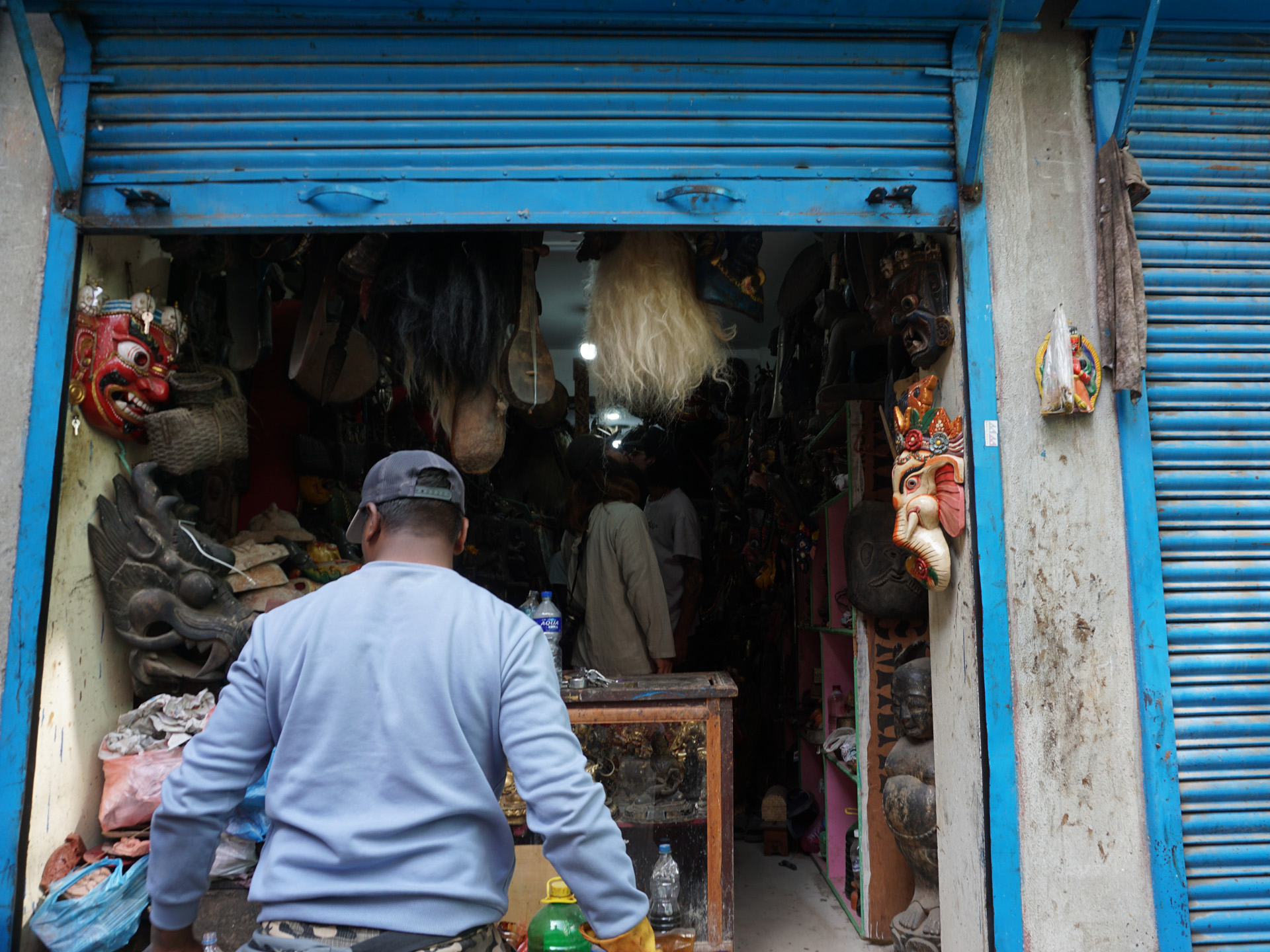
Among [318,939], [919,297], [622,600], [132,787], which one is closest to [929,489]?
[919,297]

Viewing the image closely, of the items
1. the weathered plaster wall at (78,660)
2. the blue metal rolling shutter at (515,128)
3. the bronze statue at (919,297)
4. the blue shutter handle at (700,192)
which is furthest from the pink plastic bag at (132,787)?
the bronze statue at (919,297)

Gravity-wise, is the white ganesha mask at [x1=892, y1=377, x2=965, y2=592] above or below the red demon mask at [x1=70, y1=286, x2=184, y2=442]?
below

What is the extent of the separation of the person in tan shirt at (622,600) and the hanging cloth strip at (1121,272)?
7.42 ft

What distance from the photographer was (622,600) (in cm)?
399

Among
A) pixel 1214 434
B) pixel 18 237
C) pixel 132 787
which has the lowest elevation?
pixel 132 787

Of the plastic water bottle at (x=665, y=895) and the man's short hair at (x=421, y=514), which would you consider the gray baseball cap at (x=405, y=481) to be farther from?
the plastic water bottle at (x=665, y=895)

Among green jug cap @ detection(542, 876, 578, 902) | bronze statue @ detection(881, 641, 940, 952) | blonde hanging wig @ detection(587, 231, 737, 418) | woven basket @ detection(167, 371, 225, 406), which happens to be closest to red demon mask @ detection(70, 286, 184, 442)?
woven basket @ detection(167, 371, 225, 406)

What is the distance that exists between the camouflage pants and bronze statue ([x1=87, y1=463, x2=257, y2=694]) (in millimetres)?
1454

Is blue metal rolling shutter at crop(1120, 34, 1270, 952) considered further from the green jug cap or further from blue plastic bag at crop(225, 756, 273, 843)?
blue plastic bag at crop(225, 756, 273, 843)

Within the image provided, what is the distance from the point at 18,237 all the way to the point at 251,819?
201 cm

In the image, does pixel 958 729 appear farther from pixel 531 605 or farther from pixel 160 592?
pixel 160 592

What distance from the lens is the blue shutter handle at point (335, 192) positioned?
240 cm

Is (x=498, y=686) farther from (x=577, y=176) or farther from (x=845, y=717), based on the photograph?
(x=845, y=717)

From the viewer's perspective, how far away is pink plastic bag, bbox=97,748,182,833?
97.1 inches
